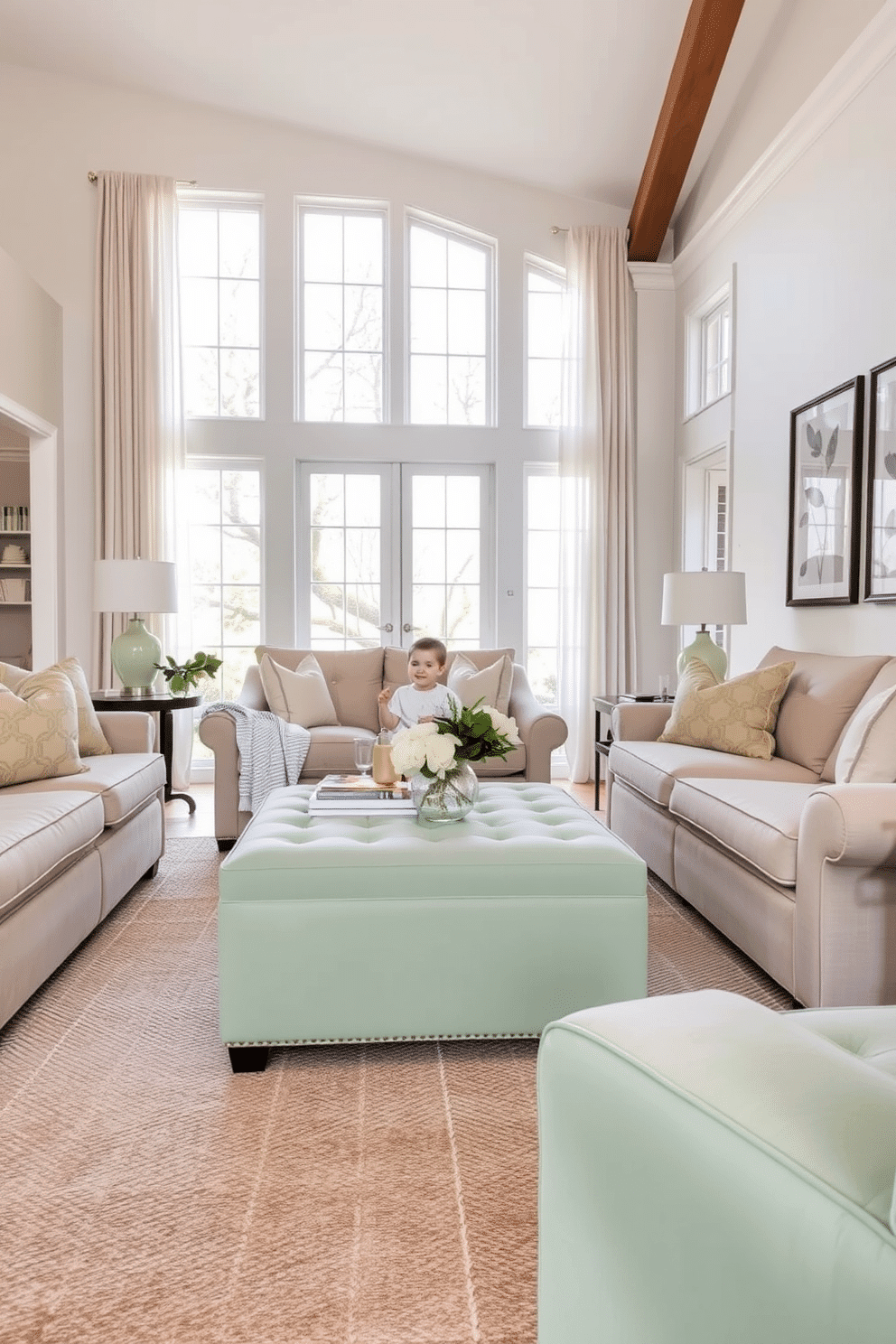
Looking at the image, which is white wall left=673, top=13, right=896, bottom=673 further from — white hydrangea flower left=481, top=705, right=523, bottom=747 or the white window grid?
white hydrangea flower left=481, top=705, right=523, bottom=747

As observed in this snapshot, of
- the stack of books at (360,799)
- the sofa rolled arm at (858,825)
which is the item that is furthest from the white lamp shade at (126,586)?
the sofa rolled arm at (858,825)

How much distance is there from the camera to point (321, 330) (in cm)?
644

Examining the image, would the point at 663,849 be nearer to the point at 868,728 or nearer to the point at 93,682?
the point at 868,728

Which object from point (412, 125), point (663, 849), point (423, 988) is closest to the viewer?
point (423, 988)

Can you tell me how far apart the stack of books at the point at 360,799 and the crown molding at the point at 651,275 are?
4.53m

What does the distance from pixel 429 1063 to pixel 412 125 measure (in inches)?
214

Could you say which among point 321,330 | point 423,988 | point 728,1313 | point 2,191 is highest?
point 2,191

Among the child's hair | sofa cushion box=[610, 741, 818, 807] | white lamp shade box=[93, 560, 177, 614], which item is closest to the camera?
sofa cushion box=[610, 741, 818, 807]

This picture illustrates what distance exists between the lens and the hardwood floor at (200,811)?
16.3 feet

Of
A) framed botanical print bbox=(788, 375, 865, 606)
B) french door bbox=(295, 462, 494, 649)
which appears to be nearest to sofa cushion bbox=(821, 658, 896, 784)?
framed botanical print bbox=(788, 375, 865, 606)

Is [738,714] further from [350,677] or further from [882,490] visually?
[350,677]

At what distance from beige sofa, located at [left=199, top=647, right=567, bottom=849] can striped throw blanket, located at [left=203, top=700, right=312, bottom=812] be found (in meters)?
0.04

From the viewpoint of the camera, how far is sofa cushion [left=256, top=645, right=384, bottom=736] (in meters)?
5.21

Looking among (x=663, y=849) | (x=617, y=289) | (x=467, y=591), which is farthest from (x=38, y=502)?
(x=663, y=849)
